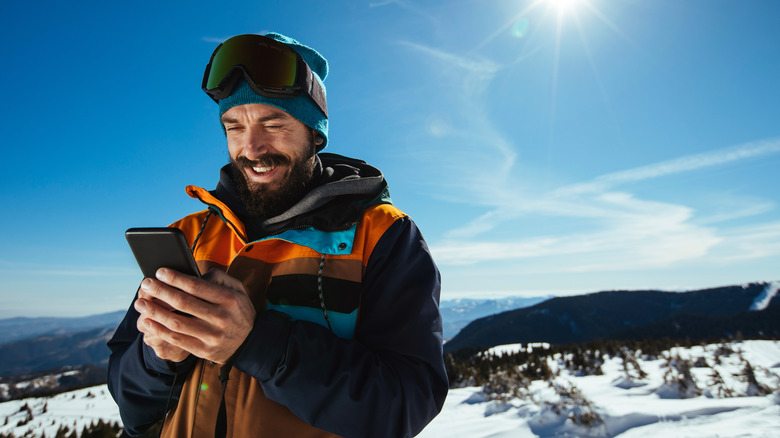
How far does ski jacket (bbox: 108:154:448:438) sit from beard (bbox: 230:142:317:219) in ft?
0.51

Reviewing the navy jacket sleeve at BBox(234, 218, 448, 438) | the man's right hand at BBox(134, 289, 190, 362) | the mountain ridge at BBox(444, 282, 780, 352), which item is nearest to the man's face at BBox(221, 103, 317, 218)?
the navy jacket sleeve at BBox(234, 218, 448, 438)

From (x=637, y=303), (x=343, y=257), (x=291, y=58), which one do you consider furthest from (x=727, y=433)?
(x=637, y=303)

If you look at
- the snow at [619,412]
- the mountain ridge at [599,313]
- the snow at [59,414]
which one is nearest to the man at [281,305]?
the snow at [619,412]

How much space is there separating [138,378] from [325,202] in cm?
100

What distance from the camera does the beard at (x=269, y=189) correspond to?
5.80ft

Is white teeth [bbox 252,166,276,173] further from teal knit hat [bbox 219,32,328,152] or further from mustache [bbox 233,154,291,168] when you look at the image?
teal knit hat [bbox 219,32,328,152]

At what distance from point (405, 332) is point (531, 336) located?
99135 millimetres

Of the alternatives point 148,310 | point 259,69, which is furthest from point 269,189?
point 148,310

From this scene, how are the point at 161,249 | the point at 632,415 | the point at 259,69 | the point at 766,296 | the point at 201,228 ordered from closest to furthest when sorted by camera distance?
1. the point at 161,249
2. the point at 201,228
3. the point at 259,69
4. the point at 632,415
5. the point at 766,296

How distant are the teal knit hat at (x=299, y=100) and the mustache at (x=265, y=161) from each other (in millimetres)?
276

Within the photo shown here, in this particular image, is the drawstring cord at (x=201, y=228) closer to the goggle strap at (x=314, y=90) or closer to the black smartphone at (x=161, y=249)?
the black smartphone at (x=161, y=249)

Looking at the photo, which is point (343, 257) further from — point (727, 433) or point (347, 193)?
point (727, 433)

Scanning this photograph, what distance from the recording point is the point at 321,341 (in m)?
1.10

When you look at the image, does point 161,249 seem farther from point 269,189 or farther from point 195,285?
point 269,189
